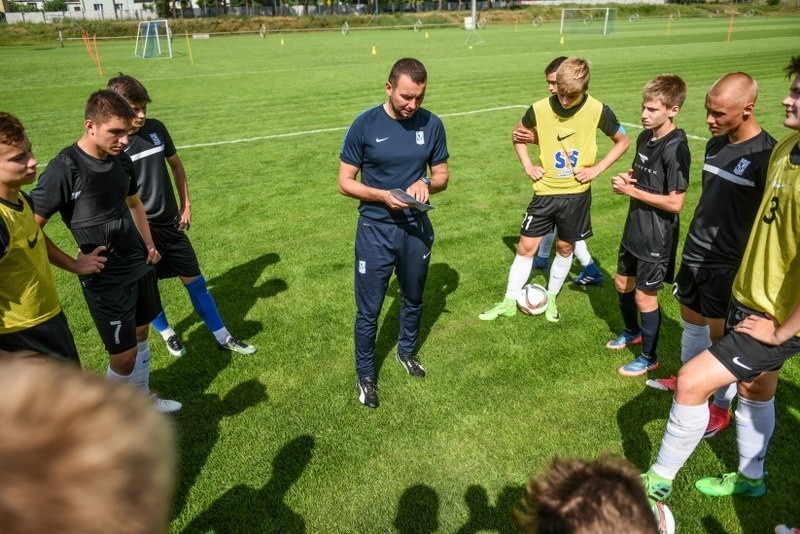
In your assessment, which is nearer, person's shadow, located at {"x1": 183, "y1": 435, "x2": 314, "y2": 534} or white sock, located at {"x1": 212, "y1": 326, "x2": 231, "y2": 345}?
person's shadow, located at {"x1": 183, "y1": 435, "x2": 314, "y2": 534}

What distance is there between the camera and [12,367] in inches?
38.8

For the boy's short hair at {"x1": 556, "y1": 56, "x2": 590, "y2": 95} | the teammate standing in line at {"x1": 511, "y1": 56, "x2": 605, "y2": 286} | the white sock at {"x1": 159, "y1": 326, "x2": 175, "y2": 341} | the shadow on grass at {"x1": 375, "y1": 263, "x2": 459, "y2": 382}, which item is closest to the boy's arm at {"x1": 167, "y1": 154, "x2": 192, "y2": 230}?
the white sock at {"x1": 159, "y1": 326, "x2": 175, "y2": 341}

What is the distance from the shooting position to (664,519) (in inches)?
125

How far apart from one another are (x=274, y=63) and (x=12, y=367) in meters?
30.6

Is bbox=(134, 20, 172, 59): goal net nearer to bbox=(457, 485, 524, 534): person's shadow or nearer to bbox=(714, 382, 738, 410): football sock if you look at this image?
bbox=(457, 485, 524, 534): person's shadow

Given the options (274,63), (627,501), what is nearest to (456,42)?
(274,63)

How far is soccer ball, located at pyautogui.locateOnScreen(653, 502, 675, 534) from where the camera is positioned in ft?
10.4

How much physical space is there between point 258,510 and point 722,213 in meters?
3.68

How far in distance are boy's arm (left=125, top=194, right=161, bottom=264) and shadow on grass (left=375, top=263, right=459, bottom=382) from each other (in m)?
2.13

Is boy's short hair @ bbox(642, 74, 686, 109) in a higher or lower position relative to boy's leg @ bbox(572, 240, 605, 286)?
higher

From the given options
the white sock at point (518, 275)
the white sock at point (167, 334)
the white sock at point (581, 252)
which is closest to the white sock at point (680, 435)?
the white sock at point (518, 275)

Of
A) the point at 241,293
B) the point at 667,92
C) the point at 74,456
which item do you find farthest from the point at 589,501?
the point at 241,293

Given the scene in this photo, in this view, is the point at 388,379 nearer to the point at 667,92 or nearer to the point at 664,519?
the point at 664,519

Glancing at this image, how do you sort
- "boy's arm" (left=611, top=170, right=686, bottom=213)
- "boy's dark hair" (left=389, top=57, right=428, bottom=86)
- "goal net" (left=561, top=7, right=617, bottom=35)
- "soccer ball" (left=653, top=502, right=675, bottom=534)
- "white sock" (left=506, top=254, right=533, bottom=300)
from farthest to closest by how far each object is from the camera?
"goal net" (left=561, top=7, right=617, bottom=35) < "white sock" (left=506, top=254, right=533, bottom=300) < "boy's arm" (left=611, top=170, right=686, bottom=213) < "boy's dark hair" (left=389, top=57, right=428, bottom=86) < "soccer ball" (left=653, top=502, right=675, bottom=534)
